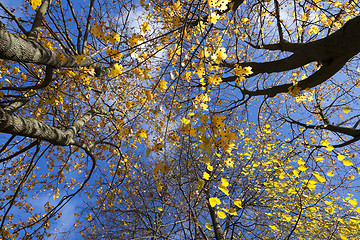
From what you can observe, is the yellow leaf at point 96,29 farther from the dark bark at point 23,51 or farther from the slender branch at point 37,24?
the slender branch at point 37,24

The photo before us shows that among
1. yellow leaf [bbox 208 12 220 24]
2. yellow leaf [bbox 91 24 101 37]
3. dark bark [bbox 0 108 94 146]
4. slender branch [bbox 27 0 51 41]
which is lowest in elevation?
dark bark [bbox 0 108 94 146]

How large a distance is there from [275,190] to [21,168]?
24.8ft

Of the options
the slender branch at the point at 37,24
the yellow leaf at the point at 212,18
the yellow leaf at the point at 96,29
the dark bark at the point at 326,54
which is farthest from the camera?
the slender branch at the point at 37,24

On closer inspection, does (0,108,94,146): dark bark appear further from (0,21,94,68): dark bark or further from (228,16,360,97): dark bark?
(228,16,360,97): dark bark

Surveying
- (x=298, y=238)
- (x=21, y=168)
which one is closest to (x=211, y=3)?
(x=298, y=238)

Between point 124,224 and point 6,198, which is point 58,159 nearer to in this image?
point 6,198

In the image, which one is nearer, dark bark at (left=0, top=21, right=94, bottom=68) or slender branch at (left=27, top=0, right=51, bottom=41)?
dark bark at (left=0, top=21, right=94, bottom=68)

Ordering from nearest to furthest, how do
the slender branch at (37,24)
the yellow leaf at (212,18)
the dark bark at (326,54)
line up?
the yellow leaf at (212,18) < the dark bark at (326,54) < the slender branch at (37,24)

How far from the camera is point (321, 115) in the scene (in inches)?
163

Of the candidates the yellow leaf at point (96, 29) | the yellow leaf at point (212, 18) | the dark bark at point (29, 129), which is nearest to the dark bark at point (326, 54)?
the yellow leaf at point (212, 18)

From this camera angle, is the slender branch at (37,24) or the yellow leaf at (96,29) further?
the slender branch at (37,24)

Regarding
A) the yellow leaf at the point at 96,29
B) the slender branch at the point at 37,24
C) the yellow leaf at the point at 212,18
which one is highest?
the slender branch at the point at 37,24

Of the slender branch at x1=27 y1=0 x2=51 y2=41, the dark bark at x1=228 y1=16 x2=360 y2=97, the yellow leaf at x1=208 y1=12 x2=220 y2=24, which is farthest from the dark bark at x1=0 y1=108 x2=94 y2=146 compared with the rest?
the dark bark at x1=228 y1=16 x2=360 y2=97

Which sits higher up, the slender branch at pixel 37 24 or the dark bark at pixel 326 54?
the slender branch at pixel 37 24
